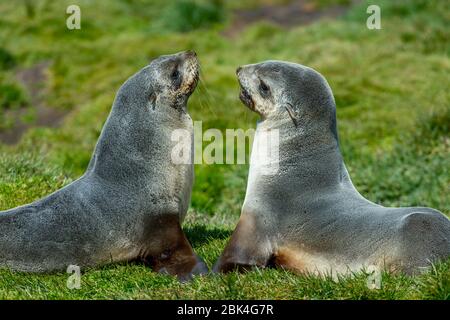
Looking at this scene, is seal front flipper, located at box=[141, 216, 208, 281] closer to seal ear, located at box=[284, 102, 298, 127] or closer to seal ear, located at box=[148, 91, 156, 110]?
seal ear, located at box=[148, 91, 156, 110]

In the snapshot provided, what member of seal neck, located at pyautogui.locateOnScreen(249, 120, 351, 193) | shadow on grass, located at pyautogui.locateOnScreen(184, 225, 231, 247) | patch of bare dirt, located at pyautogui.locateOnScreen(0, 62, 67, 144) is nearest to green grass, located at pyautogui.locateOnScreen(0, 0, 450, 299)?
shadow on grass, located at pyautogui.locateOnScreen(184, 225, 231, 247)

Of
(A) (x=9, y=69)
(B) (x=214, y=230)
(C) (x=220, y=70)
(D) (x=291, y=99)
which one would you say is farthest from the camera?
(A) (x=9, y=69)

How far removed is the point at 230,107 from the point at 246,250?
9.59 meters

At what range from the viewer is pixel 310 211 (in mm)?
6203

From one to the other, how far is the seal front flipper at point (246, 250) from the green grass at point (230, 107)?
194mm

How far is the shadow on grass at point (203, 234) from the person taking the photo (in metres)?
7.20

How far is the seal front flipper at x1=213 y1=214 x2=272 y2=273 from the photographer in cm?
610

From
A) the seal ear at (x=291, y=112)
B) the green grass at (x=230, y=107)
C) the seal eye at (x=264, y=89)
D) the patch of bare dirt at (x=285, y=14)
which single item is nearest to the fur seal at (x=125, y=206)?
the green grass at (x=230, y=107)

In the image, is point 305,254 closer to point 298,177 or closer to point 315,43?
point 298,177

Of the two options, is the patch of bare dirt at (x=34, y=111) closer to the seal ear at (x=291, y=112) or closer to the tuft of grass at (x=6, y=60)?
the tuft of grass at (x=6, y=60)

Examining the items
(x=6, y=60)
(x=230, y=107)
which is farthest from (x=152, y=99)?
(x=6, y=60)
